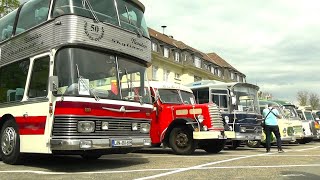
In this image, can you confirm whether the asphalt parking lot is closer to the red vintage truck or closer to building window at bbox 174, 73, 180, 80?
the red vintage truck

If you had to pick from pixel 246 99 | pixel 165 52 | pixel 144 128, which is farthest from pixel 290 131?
pixel 165 52

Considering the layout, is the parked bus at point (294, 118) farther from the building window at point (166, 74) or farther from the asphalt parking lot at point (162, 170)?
the building window at point (166, 74)

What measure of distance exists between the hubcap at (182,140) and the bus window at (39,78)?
5721 mm

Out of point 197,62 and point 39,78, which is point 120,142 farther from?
point 197,62

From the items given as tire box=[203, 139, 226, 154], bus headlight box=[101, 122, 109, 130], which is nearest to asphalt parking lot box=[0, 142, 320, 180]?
bus headlight box=[101, 122, 109, 130]

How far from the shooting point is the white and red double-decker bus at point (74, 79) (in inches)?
339

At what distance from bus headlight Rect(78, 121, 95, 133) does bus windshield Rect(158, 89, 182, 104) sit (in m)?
6.07

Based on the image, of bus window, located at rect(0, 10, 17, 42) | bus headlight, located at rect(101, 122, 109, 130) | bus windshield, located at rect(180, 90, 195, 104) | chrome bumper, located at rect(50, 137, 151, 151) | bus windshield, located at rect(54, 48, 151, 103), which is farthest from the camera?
bus windshield, located at rect(180, 90, 195, 104)

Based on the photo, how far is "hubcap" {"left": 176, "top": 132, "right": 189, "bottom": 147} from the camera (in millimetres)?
13727

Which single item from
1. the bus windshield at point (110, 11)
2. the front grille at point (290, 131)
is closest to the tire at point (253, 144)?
the front grille at point (290, 131)

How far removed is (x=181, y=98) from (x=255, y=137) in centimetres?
381

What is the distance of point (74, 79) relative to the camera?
861 centimetres

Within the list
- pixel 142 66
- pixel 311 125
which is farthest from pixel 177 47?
pixel 142 66

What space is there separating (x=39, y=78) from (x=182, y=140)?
19.2ft
